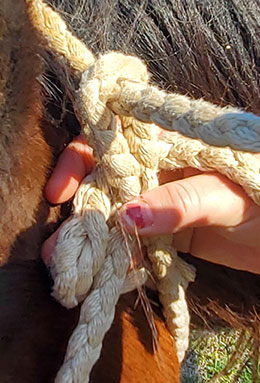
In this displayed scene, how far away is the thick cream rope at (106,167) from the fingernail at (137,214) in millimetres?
18

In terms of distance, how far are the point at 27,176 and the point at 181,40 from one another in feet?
1.30

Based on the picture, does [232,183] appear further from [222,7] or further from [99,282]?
[222,7]

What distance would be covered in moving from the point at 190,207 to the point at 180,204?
15 millimetres

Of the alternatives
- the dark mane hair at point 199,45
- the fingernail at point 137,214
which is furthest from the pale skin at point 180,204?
the dark mane hair at point 199,45

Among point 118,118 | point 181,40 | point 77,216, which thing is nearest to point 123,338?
point 77,216

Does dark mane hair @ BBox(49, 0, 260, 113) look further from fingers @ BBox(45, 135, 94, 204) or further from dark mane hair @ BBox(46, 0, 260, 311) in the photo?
fingers @ BBox(45, 135, 94, 204)

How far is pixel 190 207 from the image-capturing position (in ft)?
2.78

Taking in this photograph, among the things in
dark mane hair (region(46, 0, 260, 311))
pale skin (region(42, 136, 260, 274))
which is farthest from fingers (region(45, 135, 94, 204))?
dark mane hair (region(46, 0, 260, 311))

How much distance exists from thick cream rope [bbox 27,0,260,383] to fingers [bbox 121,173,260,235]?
0.02 m

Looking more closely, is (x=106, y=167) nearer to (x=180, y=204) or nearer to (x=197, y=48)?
(x=180, y=204)

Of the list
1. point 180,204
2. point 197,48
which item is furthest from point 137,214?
point 197,48

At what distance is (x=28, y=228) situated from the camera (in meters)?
0.86

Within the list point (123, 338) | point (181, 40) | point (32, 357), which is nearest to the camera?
point (32, 357)

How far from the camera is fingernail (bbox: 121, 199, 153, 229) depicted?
83 cm
